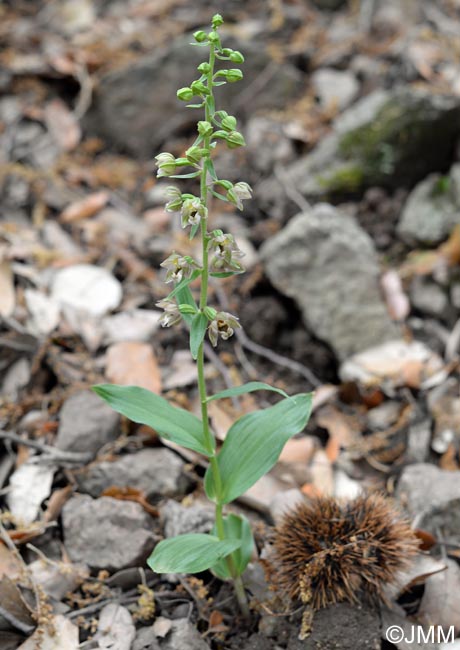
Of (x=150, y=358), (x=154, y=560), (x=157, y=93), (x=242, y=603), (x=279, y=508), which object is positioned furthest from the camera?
(x=157, y=93)

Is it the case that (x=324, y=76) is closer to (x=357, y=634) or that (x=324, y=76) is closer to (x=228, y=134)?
(x=228, y=134)

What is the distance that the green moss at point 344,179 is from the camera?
188 inches

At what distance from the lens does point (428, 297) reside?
4.28 metres

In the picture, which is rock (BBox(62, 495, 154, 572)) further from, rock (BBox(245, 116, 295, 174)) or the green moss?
rock (BBox(245, 116, 295, 174))

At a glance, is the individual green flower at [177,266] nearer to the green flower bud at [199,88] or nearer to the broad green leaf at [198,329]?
the broad green leaf at [198,329]

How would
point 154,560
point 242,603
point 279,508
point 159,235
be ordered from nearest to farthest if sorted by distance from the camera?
point 154,560, point 242,603, point 279,508, point 159,235

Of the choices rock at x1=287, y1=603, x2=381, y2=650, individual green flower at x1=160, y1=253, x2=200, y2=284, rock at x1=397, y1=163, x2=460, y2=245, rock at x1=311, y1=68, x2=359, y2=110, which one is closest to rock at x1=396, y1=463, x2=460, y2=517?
→ rock at x1=287, y1=603, x2=381, y2=650

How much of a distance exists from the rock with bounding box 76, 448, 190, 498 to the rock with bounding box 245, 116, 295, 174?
9.11 ft

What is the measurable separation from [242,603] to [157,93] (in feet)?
13.9

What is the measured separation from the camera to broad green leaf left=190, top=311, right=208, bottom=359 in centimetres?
221

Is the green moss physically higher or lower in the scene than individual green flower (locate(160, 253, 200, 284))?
lower

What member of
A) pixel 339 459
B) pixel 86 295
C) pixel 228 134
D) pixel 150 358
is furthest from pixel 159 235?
pixel 228 134

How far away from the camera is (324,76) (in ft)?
18.7

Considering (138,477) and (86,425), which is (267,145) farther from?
(138,477)
